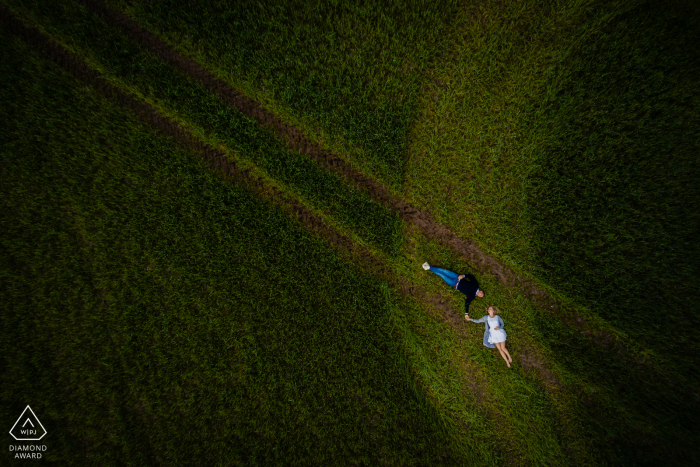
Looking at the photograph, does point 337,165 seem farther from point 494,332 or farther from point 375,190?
point 494,332

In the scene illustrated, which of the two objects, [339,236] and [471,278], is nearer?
[471,278]

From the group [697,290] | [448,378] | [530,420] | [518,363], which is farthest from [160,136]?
[697,290]

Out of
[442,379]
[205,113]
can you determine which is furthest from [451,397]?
[205,113]

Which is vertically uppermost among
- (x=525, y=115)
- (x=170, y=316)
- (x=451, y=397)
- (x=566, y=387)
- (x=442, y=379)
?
(x=525, y=115)

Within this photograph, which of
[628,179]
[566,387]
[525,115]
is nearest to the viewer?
[628,179]

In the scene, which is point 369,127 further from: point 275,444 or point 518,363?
point 275,444
